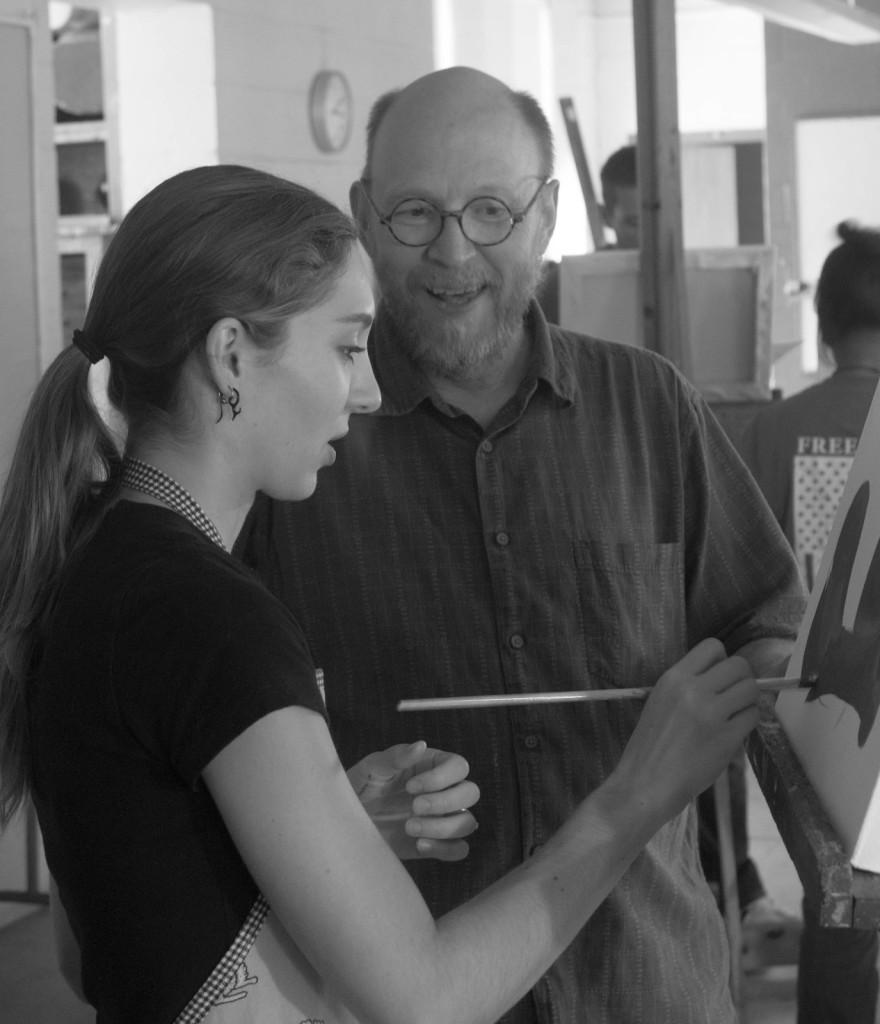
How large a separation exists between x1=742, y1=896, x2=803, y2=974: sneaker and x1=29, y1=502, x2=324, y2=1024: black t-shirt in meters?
2.75

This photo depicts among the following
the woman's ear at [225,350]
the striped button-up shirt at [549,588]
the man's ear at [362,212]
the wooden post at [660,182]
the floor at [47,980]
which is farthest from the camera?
the wooden post at [660,182]

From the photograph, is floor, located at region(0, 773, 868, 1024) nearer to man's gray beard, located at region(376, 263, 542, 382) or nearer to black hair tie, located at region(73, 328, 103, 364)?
man's gray beard, located at region(376, 263, 542, 382)

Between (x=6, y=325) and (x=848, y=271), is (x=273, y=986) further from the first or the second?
(x=6, y=325)

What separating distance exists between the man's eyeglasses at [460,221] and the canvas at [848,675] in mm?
464

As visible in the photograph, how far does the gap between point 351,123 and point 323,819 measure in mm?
5463

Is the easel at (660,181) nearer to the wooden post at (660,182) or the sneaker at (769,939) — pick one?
the wooden post at (660,182)

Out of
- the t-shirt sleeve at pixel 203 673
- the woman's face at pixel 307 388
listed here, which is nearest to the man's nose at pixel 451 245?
the woman's face at pixel 307 388

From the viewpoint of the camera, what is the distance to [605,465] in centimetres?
164

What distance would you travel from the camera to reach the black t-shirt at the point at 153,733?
37.1 inches

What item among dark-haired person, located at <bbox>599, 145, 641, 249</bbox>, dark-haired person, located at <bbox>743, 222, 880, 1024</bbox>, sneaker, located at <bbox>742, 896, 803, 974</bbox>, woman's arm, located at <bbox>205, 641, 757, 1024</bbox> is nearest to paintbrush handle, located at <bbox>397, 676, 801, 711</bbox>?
woman's arm, located at <bbox>205, 641, 757, 1024</bbox>

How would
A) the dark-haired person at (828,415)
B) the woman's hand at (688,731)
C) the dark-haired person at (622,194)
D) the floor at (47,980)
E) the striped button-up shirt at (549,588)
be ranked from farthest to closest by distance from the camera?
the dark-haired person at (622,194) < the floor at (47,980) < the dark-haired person at (828,415) < the striped button-up shirt at (549,588) < the woman's hand at (688,731)

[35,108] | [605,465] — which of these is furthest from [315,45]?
[605,465]

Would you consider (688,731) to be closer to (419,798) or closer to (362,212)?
(419,798)

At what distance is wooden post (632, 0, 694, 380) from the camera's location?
3490mm
